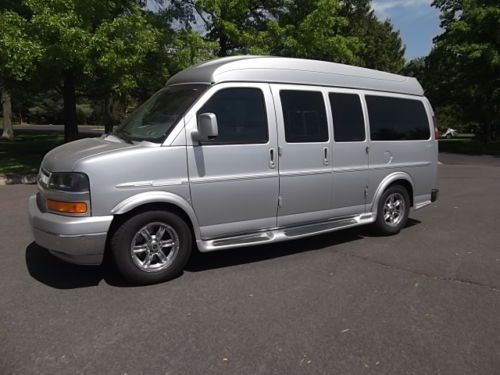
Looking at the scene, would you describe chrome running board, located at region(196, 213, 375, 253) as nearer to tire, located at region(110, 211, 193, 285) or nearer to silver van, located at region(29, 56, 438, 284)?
silver van, located at region(29, 56, 438, 284)

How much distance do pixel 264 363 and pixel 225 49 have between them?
16.8 metres

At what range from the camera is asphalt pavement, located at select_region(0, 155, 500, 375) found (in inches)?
134

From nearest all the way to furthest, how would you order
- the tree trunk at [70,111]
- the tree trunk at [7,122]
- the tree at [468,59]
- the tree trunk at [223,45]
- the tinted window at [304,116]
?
the tinted window at [304,116] < the tree trunk at [70,111] < the tree trunk at [223,45] < the tree at [468,59] < the tree trunk at [7,122]

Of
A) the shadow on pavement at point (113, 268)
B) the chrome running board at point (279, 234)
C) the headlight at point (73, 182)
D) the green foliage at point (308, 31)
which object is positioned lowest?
the shadow on pavement at point (113, 268)

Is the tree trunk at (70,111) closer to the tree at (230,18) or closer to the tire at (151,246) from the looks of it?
the tree at (230,18)

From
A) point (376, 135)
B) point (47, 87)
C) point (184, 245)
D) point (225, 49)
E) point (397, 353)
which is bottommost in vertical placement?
point (397, 353)

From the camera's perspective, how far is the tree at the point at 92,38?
11.4 m

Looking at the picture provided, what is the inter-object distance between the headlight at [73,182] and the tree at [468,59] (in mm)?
23448

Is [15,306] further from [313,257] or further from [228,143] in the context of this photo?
[313,257]

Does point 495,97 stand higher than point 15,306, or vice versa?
point 495,97

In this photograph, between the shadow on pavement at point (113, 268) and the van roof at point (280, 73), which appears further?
the van roof at point (280, 73)

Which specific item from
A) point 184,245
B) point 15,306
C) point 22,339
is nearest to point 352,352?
point 184,245

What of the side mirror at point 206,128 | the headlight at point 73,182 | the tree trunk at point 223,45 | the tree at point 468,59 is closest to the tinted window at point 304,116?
the side mirror at point 206,128

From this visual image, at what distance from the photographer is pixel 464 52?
965 inches
